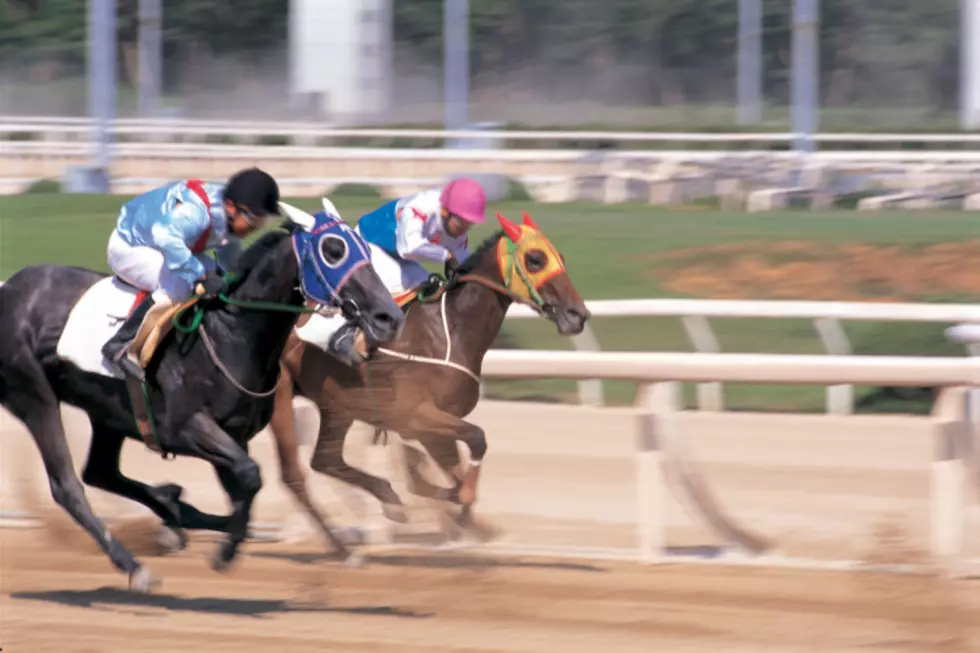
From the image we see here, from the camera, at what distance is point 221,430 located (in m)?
4.46

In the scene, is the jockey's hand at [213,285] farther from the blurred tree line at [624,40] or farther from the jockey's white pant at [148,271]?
the blurred tree line at [624,40]

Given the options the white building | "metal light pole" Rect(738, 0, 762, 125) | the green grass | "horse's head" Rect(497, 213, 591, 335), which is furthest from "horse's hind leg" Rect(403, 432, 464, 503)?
"metal light pole" Rect(738, 0, 762, 125)

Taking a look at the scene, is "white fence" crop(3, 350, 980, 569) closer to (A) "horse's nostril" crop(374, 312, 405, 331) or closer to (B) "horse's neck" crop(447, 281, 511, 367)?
(B) "horse's neck" crop(447, 281, 511, 367)

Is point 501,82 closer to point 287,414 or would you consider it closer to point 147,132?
point 147,132

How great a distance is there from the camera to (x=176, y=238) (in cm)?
445

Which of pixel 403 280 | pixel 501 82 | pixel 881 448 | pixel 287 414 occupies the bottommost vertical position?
pixel 881 448

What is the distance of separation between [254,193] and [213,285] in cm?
29

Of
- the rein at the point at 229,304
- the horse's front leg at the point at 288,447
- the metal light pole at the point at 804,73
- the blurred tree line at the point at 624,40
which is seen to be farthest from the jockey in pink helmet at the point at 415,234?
the blurred tree line at the point at 624,40

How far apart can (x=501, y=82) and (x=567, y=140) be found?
100 centimetres

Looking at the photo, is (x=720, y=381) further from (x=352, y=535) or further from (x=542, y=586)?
(x=352, y=535)

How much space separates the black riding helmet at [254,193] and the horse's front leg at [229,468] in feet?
1.88

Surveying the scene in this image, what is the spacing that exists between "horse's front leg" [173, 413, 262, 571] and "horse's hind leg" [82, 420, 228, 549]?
37 cm

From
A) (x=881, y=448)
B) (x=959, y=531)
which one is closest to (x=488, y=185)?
(x=881, y=448)

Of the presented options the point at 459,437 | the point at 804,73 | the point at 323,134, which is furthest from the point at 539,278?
the point at 804,73
